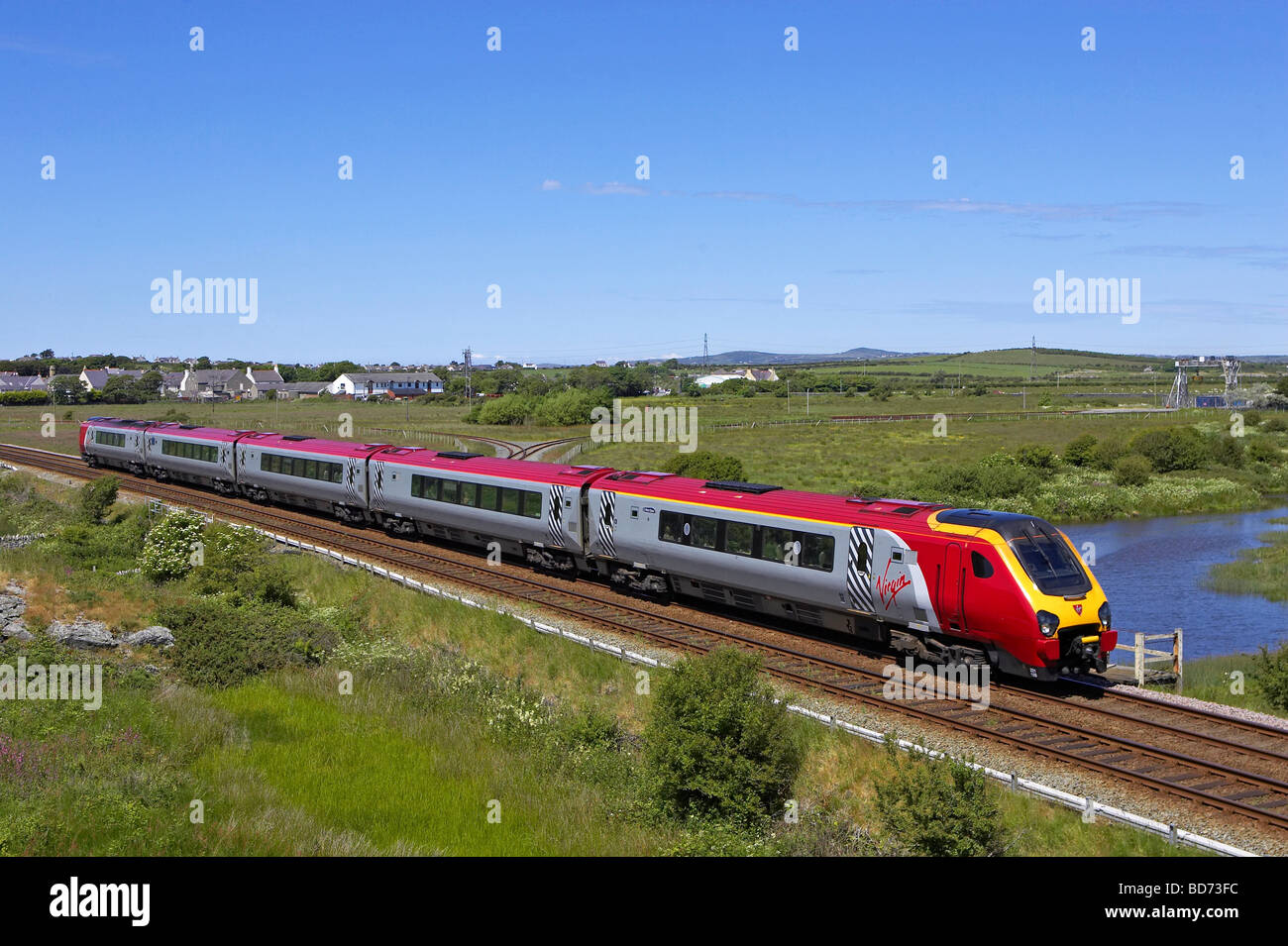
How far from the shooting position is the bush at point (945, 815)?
40.0ft

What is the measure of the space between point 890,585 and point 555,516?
36.7 ft

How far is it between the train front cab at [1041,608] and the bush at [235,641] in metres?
13.9

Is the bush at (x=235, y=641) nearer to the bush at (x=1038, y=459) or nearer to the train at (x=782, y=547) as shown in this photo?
the train at (x=782, y=547)

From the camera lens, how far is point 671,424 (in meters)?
105

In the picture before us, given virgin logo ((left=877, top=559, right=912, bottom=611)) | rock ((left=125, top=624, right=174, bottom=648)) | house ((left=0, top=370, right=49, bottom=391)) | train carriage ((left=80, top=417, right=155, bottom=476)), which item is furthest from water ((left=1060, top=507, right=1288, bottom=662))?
house ((left=0, top=370, right=49, bottom=391))

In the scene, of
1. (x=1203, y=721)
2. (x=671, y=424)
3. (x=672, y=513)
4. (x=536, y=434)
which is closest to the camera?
(x=1203, y=721)

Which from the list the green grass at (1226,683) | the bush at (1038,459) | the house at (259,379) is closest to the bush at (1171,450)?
the bush at (1038,459)

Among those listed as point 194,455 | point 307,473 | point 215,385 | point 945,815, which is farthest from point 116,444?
point 215,385

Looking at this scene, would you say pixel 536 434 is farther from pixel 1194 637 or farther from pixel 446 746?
pixel 446 746

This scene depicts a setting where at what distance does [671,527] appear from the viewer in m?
24.3

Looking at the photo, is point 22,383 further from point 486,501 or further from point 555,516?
point 555,516

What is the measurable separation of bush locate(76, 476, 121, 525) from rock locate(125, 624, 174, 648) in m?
20.8
